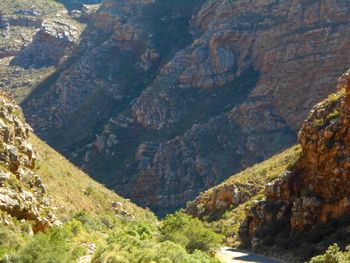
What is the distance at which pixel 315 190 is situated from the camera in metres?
42.8

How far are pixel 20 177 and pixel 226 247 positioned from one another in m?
20.0

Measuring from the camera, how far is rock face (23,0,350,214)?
3474 inches

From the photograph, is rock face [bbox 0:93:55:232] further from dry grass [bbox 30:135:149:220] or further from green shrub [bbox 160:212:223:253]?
green shrub [bbox 160:212:223:253]

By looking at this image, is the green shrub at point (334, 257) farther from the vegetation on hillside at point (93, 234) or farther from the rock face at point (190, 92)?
the rock face at point (190, 92)

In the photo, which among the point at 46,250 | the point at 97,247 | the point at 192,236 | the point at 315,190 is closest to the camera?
the point at 46,250

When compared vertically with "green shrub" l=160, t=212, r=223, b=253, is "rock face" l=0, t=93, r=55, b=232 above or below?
above

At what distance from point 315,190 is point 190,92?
5915cm

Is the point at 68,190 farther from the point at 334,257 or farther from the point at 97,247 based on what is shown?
the point at 334,257

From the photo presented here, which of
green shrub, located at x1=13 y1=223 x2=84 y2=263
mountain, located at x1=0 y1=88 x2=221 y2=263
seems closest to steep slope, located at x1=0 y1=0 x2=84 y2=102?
mountain, located at x1=0 y1=88 x2=221 y2=263

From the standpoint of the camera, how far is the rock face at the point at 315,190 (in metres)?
40.4

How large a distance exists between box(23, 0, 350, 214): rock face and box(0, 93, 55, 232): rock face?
46.8 meters

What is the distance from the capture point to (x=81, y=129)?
10581cm

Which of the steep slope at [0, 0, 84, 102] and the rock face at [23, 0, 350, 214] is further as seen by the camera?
the steep slope at [0, 0, 84, 102]

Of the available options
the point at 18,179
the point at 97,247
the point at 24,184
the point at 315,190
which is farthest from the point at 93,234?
the point at 315,190
